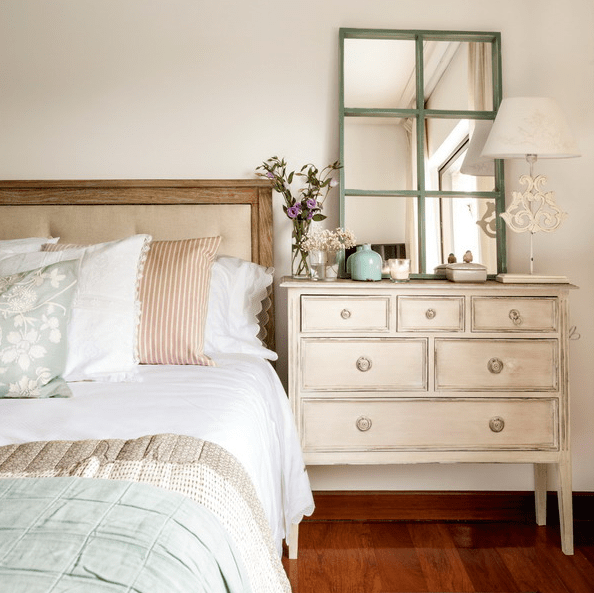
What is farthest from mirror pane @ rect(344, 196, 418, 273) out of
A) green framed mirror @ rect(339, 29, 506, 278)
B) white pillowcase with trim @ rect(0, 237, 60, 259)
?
white pillowcase with trim @ rect(0, 237, 60, 259)

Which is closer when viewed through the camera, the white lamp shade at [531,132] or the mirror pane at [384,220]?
the white lamp shade at [531,132]

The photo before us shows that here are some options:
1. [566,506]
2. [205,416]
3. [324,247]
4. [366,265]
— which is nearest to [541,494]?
[566,506]

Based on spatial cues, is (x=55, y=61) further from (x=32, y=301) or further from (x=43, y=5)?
(x=32, y=301)

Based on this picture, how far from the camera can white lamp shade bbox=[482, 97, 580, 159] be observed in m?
2.31

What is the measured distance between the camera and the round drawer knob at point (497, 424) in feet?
7.53

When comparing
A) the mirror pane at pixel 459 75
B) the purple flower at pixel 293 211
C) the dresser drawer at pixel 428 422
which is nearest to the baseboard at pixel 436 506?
the dresser drawer at pixel 428 422

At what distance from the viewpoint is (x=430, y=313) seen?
227 centimetres

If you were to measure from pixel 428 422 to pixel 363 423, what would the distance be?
23 centimetres

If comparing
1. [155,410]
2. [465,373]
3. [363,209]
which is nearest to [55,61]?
[363,209]

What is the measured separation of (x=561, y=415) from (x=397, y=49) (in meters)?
1.58

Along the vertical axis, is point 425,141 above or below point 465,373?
above

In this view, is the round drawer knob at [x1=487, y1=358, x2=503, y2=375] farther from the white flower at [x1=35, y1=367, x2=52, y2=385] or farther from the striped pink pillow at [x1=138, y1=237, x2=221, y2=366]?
the white flower at [x1=35, y1=367, x2=52, y2=385]

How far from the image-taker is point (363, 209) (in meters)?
2.64

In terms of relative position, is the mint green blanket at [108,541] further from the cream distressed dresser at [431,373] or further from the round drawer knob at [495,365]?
the round drawer knob at [495,365]
